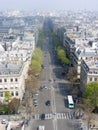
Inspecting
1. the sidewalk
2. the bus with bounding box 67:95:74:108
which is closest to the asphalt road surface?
the bus with bounding box 67:95:74:108

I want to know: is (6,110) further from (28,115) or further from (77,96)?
(77,96)

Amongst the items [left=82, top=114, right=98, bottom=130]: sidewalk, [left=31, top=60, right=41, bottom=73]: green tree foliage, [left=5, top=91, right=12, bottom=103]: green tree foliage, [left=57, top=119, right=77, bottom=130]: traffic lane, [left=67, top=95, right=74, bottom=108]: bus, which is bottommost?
[left=57, top=119, right=77, bottom=130]: traffic lane

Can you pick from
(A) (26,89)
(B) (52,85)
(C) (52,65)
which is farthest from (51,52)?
(A) (26,89)

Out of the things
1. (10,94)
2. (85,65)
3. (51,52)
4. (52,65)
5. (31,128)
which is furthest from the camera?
(51,52)

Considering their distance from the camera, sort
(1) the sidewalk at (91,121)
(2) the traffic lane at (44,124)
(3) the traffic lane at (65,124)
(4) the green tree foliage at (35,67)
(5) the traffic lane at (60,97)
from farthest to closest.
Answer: (4) the green tree foliage at (35,67) < (5) the traffic lane at (60,97) < (2) the traffic lane at (44,124) < (1) the sidewalk at (91,121) < (3) the traffic lane at (65,124)

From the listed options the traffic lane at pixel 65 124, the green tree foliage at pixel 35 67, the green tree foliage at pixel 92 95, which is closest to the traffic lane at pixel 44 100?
the traffic lane at pixel 65 124

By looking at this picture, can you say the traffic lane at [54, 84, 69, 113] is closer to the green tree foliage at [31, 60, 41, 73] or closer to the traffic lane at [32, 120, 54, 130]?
the traffic lane at [32, 120, 54, 130]

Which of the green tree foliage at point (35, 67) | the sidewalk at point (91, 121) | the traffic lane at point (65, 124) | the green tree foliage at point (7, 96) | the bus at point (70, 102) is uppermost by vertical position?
the green tree foliage at point (35, 67)

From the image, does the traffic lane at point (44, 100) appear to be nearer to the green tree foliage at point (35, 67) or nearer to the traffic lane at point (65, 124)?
the traffic lane at point (65, 124)

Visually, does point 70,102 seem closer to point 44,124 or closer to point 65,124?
point 65,124

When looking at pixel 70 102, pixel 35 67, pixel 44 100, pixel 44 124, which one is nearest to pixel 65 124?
pixel 44 124

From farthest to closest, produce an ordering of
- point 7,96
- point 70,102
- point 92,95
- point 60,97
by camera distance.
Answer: point 60,97, point 70,102, point 7,96, point 92,95
